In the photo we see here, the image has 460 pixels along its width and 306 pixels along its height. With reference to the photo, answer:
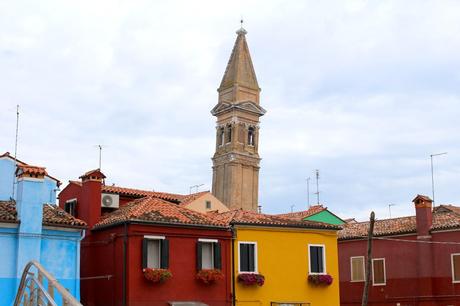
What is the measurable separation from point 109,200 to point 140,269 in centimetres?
501

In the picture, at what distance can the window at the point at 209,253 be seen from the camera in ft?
90.4

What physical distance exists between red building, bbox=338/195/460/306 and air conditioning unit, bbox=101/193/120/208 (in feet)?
48.1

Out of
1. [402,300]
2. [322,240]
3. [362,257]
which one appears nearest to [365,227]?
[362,257]

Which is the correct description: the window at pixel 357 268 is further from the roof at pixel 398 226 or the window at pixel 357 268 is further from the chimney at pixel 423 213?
the chimney at pixel 423 213

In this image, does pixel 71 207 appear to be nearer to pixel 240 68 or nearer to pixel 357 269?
pixel 357 269

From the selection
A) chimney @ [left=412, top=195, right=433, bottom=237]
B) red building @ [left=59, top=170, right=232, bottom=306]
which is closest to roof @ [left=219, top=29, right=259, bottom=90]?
chimney @ [left=412, top=195, right=433, bottom=237]

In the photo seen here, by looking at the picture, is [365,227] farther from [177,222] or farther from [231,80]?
[231,80]

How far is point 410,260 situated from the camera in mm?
36625

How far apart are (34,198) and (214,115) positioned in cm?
6175

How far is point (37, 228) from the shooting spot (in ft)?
76.7

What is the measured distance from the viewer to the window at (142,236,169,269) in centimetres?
2628

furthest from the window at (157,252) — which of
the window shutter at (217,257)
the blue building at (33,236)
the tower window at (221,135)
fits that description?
the tower window at (221,135)

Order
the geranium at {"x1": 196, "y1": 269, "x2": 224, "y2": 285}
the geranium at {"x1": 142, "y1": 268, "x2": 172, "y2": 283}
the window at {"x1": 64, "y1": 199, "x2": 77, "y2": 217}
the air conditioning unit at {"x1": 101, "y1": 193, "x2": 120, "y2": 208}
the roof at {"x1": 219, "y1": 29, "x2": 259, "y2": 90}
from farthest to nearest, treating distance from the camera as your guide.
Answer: the roof at {"x1": 219, "y1": 29, "x2": 259, "y2": 90} → the air conditioning unit at {"x1": 101, "y1": 193, "x2": 120, "y2": 208} → the window at {"x1": 64, "y1": 199, "x2": 77, "y2": 217} → the geranium at {"x1": 196, "y1": 269, "x2": 224, "y2": 285} → the geranium at {"x1": 142, "y1": 268, "x2": 172, "y2": 283}

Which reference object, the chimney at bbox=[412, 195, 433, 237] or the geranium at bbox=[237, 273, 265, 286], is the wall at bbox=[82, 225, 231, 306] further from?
the chimney at bbox=[412, 195, 433, 237]
